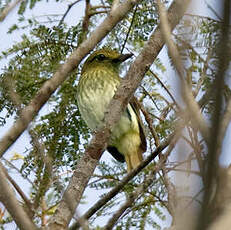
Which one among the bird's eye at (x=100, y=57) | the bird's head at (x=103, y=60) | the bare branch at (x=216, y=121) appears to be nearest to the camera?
the bare branch at (x=216, y=121)

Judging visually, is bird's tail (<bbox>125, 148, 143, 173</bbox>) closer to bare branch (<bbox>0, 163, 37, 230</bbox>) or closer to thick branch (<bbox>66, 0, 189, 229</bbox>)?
thick branch (<bbox>66, 0, 189, 229</bbox>)

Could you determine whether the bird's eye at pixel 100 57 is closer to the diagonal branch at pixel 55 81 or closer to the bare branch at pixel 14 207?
the diagonal branch at pixel 55 81

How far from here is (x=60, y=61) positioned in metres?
3.19

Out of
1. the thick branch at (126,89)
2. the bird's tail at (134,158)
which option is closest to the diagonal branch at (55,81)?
the thick branch at (126,89)

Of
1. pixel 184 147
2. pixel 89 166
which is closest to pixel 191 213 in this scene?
pixel 184 147

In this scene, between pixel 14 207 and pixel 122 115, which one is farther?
pixel 122 115

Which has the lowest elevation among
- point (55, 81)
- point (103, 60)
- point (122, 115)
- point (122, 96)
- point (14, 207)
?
point (14, 207)

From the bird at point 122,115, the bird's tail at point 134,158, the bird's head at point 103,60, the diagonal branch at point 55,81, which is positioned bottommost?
the diagonal branch at point 55,81

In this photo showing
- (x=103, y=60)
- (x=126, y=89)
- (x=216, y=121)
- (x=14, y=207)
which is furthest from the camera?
(x=103, y=60)

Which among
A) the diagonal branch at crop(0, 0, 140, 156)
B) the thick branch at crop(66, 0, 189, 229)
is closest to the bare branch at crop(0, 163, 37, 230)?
the diagonal branch at crop(0, 0, 140, 156)

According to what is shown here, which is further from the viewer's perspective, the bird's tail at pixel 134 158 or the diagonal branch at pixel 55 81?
the bird's tail at pixel 134 158

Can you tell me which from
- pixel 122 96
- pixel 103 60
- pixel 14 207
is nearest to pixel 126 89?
pixel 122 96

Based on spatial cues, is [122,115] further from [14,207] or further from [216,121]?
[216,121]

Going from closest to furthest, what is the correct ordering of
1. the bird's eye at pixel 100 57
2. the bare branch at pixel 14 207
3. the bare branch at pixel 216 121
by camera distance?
the bare branch at pixel 216 121 < the bare branch at pixel 14 207 < the bird's eye at pixel 100 57
